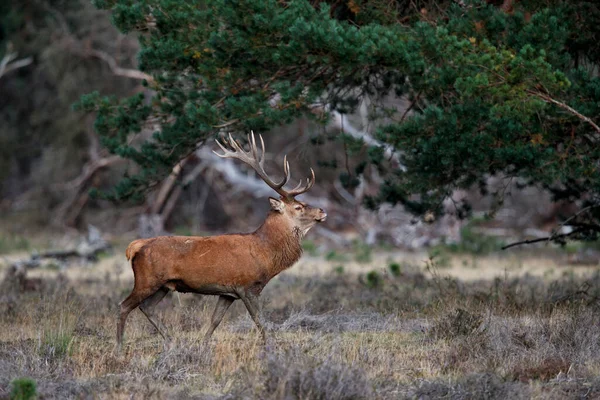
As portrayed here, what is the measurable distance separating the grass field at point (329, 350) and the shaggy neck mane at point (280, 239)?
684 millimetres

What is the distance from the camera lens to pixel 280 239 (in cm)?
1078

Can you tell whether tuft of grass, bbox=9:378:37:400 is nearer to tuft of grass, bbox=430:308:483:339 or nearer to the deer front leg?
the deer front leg

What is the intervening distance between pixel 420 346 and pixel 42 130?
28546mm

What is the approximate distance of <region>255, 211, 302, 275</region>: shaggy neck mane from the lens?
10.7m

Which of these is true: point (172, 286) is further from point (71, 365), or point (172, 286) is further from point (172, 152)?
point (172, 152)

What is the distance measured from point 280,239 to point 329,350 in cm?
203

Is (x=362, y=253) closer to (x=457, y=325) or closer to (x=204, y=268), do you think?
(x=457, y=325)

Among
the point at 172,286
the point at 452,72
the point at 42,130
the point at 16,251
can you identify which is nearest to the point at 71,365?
the point at 172,286

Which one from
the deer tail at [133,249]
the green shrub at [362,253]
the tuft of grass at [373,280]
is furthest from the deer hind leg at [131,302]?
the green shrub at [362,253]

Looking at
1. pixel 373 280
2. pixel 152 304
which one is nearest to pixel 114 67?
pixel 373 280

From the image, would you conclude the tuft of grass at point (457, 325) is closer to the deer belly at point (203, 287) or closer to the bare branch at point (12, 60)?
the deer belly at point (203, 287)

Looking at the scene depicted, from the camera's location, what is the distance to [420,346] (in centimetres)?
971

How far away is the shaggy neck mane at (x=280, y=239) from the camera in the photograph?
10.7 metres

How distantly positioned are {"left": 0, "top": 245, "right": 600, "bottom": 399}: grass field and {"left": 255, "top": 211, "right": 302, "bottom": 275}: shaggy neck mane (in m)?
0.68
